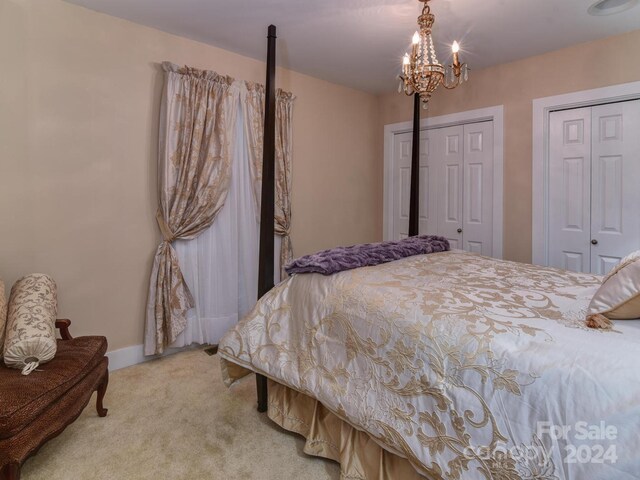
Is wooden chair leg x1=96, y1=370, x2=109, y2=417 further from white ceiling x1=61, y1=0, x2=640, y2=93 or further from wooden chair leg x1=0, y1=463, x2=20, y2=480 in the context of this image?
white ceiling x1=61, y1=0, x2=640, y2=93

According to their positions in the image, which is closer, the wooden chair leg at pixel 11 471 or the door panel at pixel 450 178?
the wooden chair leg at pixel 11 471

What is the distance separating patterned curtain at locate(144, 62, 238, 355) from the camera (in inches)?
111

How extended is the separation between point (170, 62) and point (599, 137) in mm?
3427

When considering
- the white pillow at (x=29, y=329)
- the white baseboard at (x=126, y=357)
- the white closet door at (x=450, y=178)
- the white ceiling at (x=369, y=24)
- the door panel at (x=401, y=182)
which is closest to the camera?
the white pillow at (x=29, y=329)

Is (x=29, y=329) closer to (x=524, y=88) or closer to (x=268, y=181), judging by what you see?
(x=268, y=181)

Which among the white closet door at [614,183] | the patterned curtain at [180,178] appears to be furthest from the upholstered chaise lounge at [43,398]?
the white closet door at [614,183]

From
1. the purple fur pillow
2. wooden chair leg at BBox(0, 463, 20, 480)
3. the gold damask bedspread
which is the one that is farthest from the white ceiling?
wooden chair leg at BBox(0, 463, 20, 480)

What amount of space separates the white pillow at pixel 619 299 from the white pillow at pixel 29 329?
224 centimetres

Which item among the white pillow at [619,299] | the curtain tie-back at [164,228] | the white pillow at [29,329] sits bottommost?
the white pillow at [29,329]

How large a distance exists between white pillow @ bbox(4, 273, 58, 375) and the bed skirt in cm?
111

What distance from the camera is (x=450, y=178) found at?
3.86m

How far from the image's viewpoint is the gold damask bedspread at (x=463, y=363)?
38.2 inches

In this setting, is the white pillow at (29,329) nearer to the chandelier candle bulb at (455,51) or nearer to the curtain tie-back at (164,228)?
the curtain tie-back at (164,228)

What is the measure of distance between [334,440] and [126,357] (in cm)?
186
